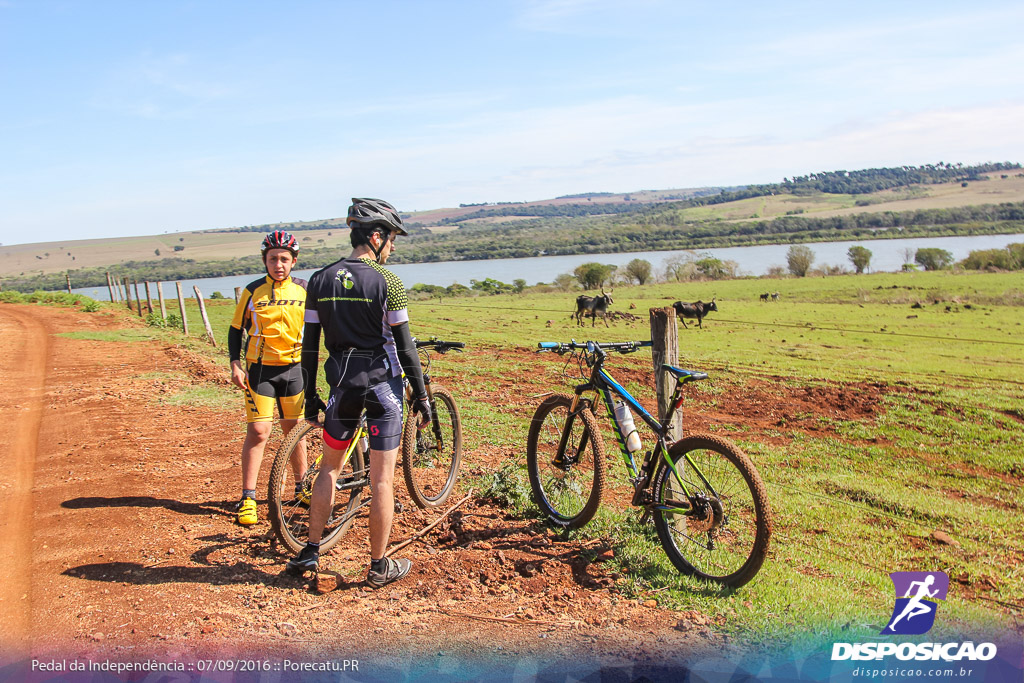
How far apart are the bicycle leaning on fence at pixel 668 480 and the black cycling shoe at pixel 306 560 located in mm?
1839

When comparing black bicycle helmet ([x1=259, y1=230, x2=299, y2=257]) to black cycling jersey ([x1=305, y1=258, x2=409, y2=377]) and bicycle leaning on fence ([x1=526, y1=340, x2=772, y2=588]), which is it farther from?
bicycle leaning on fence ([x1=526, y1=340, x2=772, y2=588])

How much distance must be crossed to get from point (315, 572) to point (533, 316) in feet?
82.1

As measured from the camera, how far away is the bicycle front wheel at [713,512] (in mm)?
3857

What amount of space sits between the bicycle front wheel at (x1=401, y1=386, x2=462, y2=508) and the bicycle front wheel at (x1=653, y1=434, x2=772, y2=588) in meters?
2.01

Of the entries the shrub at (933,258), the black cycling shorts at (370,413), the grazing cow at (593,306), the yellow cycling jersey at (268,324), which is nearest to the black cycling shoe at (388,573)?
the black cycling shorts at (370,413)

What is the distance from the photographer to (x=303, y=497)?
4742 millimetres

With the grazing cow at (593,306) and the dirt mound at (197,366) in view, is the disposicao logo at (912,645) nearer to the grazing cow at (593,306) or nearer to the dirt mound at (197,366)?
the dirt mound at (197,366)

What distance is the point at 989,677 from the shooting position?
3.43 meters

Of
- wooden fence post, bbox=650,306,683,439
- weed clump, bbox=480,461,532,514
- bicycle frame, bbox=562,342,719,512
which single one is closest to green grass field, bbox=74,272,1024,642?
weed clump, bbox=480,461,532,514

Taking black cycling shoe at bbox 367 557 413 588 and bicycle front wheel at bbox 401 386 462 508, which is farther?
bicycle front wheel at bbox 401 386 462 508

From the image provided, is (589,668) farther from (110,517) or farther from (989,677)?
(110,517)

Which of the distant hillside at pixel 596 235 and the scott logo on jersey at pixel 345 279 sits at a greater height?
the distant hillside at pixel 596 235

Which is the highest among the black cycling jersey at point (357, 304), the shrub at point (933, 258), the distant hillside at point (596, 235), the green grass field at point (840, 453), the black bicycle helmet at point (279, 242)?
the distant hillside at point (596, 235)

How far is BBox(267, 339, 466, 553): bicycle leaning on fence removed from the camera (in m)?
Answer: 4.37
